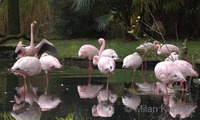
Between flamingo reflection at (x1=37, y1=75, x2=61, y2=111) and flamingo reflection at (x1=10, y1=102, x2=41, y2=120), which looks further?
flamingo reflection at (x1=37, y1=75, x2=61, y2=111)

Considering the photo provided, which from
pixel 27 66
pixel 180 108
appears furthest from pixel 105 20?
pixel 180 108

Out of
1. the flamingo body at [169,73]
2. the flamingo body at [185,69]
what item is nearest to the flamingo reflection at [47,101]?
the flamingo body at [169,73]

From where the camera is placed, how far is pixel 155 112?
7773 mm

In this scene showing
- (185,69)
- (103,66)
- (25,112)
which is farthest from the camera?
(103,66)

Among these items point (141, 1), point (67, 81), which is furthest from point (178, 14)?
point (67, 81)

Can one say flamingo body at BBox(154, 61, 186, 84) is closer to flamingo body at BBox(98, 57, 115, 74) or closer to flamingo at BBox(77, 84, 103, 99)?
flamingo at BBox(77, 84, 103, 99)

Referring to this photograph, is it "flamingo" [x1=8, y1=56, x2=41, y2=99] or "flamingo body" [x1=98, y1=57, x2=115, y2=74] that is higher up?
"flamingo" [x1=8, y1=56, x2=41, y2=99]

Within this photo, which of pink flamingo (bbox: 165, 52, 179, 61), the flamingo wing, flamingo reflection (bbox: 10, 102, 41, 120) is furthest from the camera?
the flamingo wing

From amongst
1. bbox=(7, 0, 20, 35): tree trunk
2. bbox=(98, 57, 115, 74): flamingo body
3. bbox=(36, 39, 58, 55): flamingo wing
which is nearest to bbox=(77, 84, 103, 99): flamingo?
bbox=(98, 57, 115, 74): flamingo body

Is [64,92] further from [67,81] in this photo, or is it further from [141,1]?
[141,1]

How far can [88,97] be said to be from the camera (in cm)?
925

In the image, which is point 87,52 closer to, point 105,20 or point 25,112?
point 25,112

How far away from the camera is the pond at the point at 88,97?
7.68m

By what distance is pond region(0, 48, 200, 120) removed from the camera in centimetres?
768
